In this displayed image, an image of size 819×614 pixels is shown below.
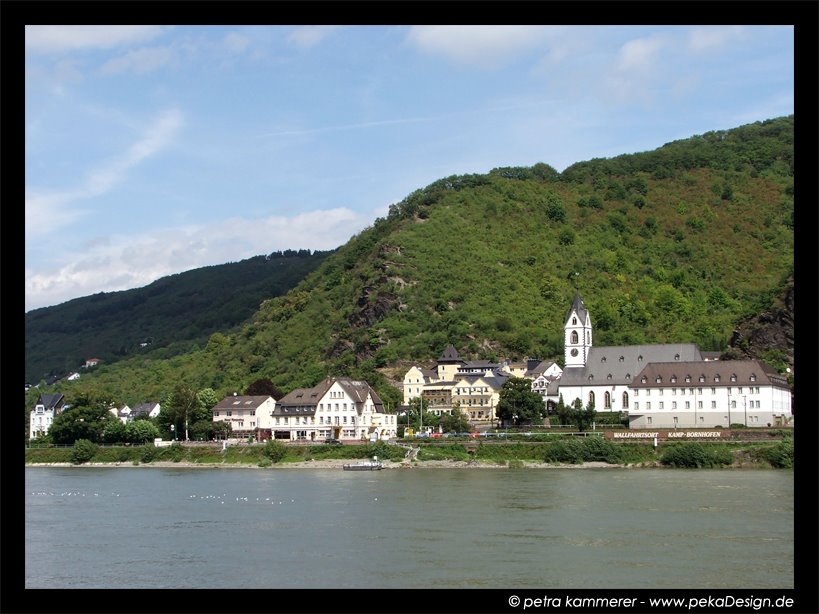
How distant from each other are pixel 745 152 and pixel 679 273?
3911 centimetres

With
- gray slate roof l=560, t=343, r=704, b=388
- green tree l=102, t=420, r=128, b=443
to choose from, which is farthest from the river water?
gray slate roof l=560, t=343, r=704, b=388

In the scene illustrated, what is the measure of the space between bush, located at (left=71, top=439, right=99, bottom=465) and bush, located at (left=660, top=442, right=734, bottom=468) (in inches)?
1478

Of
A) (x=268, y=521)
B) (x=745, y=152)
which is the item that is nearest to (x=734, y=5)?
(x=268, y=521)

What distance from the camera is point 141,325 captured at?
18238 cm

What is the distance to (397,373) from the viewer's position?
9406cm

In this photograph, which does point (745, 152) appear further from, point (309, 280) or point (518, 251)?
point (309, 280)

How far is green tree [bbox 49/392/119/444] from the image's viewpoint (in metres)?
73.6

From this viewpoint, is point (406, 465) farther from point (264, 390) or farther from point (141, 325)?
point (141, 325)

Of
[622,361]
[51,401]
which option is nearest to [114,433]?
[51,401]

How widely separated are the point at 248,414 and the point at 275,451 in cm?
1175

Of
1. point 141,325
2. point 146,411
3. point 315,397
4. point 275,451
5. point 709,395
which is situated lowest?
point 275,451

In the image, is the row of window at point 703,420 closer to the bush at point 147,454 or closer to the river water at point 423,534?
the river water at point 423,534

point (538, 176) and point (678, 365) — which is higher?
point (538, 176)

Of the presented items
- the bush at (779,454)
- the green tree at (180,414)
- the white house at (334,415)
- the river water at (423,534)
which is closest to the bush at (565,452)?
the river water at (423,534)
